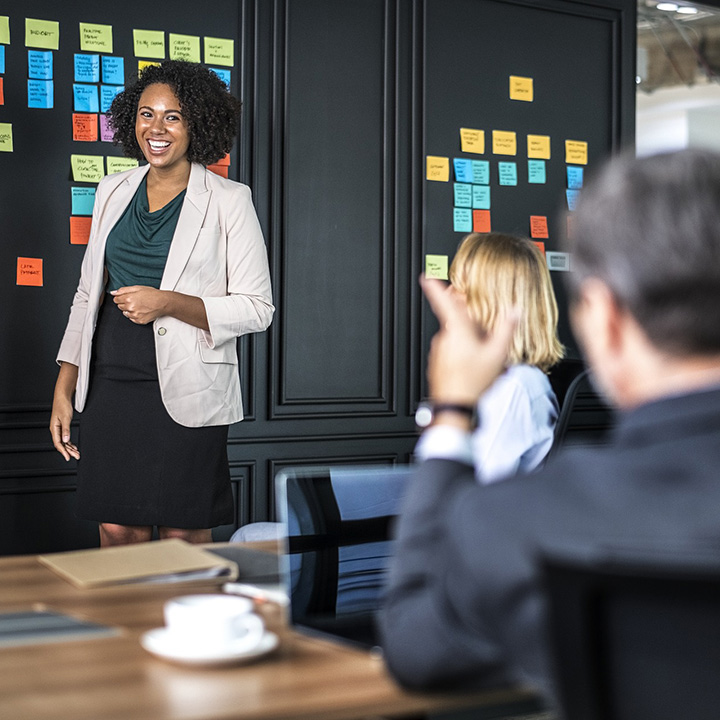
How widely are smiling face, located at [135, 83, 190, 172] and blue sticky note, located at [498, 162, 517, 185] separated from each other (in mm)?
1799

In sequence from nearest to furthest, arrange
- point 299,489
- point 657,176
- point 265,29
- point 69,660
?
point 657,176 → point 69,660 → point 299,489 → point 265,29

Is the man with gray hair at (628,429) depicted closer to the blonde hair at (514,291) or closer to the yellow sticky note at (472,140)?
the blonde hair at (514,291)

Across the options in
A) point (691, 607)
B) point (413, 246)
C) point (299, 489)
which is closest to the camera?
point (691, 607)

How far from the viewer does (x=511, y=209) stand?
4.48m

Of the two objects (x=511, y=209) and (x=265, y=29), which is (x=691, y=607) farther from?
(x=511, y=209)

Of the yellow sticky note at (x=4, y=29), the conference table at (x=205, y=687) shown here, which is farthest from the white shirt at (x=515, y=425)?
the yellow sticky note at (x=4, y=29)

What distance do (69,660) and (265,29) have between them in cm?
322

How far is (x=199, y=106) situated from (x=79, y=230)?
0.86 m

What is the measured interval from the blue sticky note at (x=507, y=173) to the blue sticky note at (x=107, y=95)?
5.36 feet

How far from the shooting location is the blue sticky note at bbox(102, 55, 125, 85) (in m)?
3.68

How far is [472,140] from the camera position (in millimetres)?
4367

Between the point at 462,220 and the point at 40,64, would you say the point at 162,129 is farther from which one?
the point at 462,220

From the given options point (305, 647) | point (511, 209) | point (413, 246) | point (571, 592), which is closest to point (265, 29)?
point (413, 246)

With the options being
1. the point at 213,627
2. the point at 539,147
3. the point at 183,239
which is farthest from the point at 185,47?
the point at 213,627
